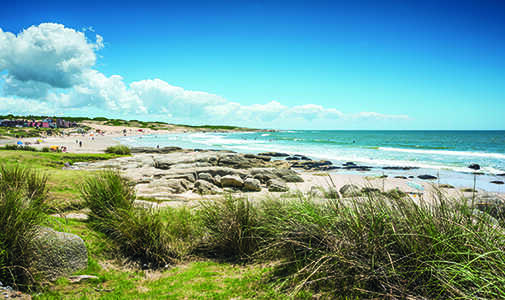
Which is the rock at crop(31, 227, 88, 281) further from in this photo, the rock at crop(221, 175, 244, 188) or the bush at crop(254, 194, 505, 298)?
the rock at crop(221, 175, 244, 188)

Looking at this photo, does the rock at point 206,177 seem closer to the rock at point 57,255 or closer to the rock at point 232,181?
the rock at point 232,181

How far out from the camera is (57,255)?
4.23 m

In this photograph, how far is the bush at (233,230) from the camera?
550 cm

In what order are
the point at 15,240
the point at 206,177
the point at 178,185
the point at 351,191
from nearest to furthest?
1. the point at 15,240
2. the point at 351,191
3. the point at 178,185
4. the point at 206,177

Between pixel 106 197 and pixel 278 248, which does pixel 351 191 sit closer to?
pixel 278 248

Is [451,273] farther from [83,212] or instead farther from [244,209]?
[83,212]

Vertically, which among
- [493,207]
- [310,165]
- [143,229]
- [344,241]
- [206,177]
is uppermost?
[493,207]

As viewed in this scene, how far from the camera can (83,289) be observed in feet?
13.4

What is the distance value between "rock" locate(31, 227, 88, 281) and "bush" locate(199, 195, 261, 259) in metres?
2.40

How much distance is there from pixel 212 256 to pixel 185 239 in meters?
0.73

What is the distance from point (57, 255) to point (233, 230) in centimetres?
308

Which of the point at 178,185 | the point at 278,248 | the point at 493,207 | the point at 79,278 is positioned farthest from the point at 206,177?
the point at 493,207

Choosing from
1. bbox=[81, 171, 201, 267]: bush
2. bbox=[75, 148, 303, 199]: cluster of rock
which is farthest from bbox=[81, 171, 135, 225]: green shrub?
bbox=[75, 148, 303, 199]: cluster of rock

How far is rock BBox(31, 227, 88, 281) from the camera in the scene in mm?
3990
